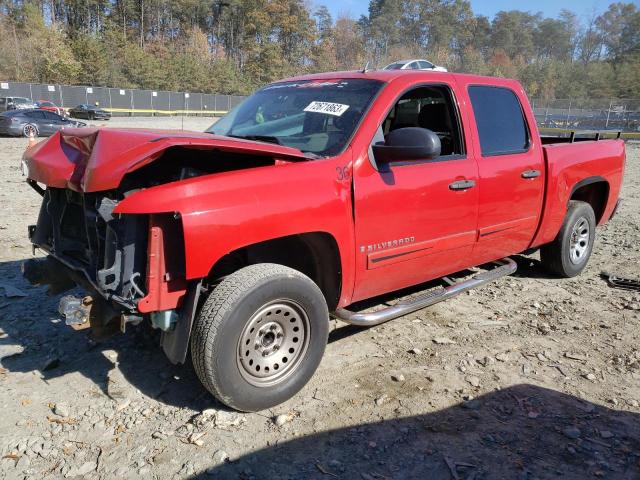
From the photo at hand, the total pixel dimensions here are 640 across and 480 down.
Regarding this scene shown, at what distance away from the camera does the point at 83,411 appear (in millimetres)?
3090

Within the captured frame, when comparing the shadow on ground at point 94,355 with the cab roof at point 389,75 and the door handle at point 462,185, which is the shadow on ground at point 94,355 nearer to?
the door handle at point 462,185

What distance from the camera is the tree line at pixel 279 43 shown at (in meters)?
59.9

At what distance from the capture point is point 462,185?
155 inches

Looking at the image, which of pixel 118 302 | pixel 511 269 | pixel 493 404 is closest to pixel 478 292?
pixel 511 269

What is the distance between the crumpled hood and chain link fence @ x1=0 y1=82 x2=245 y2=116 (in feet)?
139

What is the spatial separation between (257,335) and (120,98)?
2041 inches

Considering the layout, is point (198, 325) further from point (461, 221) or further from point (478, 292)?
point (478, 292)

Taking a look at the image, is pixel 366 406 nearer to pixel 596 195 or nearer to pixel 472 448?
pixel 472 448

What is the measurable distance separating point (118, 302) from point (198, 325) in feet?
1.41

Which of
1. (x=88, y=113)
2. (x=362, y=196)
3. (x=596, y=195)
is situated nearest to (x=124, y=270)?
(x=362, y=196)

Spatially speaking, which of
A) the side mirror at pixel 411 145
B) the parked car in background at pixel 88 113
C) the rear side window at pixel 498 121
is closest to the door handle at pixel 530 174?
the rear side window at pixel 498 121

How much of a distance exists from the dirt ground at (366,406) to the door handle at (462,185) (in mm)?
1205

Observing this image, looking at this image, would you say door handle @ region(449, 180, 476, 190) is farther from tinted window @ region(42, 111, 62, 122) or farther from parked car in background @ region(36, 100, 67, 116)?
parked car in background @ region(36, 100, 67, 116)

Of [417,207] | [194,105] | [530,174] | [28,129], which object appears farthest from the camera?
[194,105]
